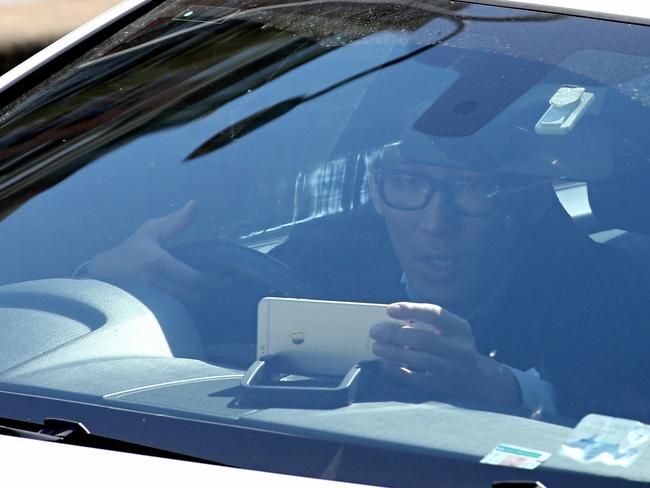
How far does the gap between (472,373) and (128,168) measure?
0.79 meters

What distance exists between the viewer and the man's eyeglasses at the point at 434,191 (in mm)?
1724

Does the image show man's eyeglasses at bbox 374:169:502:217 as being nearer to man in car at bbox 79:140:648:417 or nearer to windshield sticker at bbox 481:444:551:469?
man in car at bbox 79:140:648:417

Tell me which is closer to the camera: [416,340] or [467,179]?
[416,340]

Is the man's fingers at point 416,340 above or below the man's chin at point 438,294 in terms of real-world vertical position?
below

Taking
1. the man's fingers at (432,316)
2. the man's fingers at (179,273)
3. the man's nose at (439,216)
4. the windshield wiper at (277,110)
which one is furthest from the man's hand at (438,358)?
the windshield wiper at (277,110)

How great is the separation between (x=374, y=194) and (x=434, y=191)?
0.35 feet

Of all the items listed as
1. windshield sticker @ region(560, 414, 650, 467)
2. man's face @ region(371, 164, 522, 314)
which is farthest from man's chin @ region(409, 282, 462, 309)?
windshield sticker @ region(560, 414, 650, 467)

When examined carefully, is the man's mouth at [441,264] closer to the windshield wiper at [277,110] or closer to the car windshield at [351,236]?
the car windshield at [351,236]

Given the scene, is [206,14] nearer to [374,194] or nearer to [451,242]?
[374,194]

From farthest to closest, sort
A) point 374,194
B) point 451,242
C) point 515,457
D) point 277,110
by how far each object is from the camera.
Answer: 1. point 277,110
2. point 374,194
3. point 451,242
4. point 515,457

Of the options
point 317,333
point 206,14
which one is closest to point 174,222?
point 317,333

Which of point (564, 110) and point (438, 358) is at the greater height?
point (564, 110)

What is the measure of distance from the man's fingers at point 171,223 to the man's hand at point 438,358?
1.41 feet

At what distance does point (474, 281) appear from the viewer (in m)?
1.63
